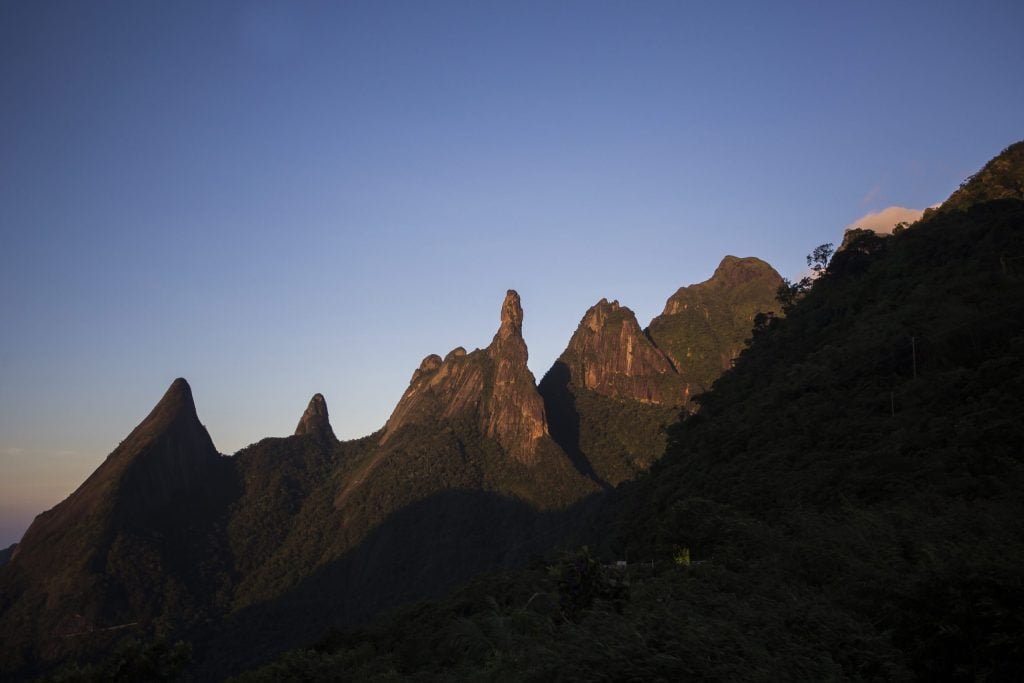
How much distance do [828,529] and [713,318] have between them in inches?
5609

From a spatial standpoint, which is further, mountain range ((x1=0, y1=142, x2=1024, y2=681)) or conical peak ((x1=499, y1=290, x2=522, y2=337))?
conical peak ((x1=499, y1=290, x2=522, y2=337))

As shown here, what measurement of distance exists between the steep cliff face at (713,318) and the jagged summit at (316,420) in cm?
8573

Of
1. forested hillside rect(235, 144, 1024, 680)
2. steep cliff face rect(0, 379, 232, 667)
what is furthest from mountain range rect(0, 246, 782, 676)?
forested hillside rect(235, 144, 1024, 680)

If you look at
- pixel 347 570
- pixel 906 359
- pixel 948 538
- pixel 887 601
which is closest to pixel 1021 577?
pixel 887 601

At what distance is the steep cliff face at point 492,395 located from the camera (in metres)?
127

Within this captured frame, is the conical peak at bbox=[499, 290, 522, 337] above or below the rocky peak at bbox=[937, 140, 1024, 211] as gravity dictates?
above

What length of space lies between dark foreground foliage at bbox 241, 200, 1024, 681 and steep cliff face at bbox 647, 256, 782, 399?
303ft

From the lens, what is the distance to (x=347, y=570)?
103125mm

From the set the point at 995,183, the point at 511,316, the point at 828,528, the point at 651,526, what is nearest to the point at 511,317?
the point at 511,316

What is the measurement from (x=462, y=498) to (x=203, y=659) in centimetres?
4454

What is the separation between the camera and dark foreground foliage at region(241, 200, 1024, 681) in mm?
8742

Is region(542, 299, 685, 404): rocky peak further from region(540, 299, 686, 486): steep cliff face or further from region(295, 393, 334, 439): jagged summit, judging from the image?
region(295, 393, 334, 439): jagged summit

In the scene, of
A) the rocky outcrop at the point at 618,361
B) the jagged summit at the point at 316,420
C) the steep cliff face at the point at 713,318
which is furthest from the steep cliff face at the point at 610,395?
the jagged summit at the point at 316,420

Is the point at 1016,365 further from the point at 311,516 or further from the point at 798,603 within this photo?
the point at 311,516
